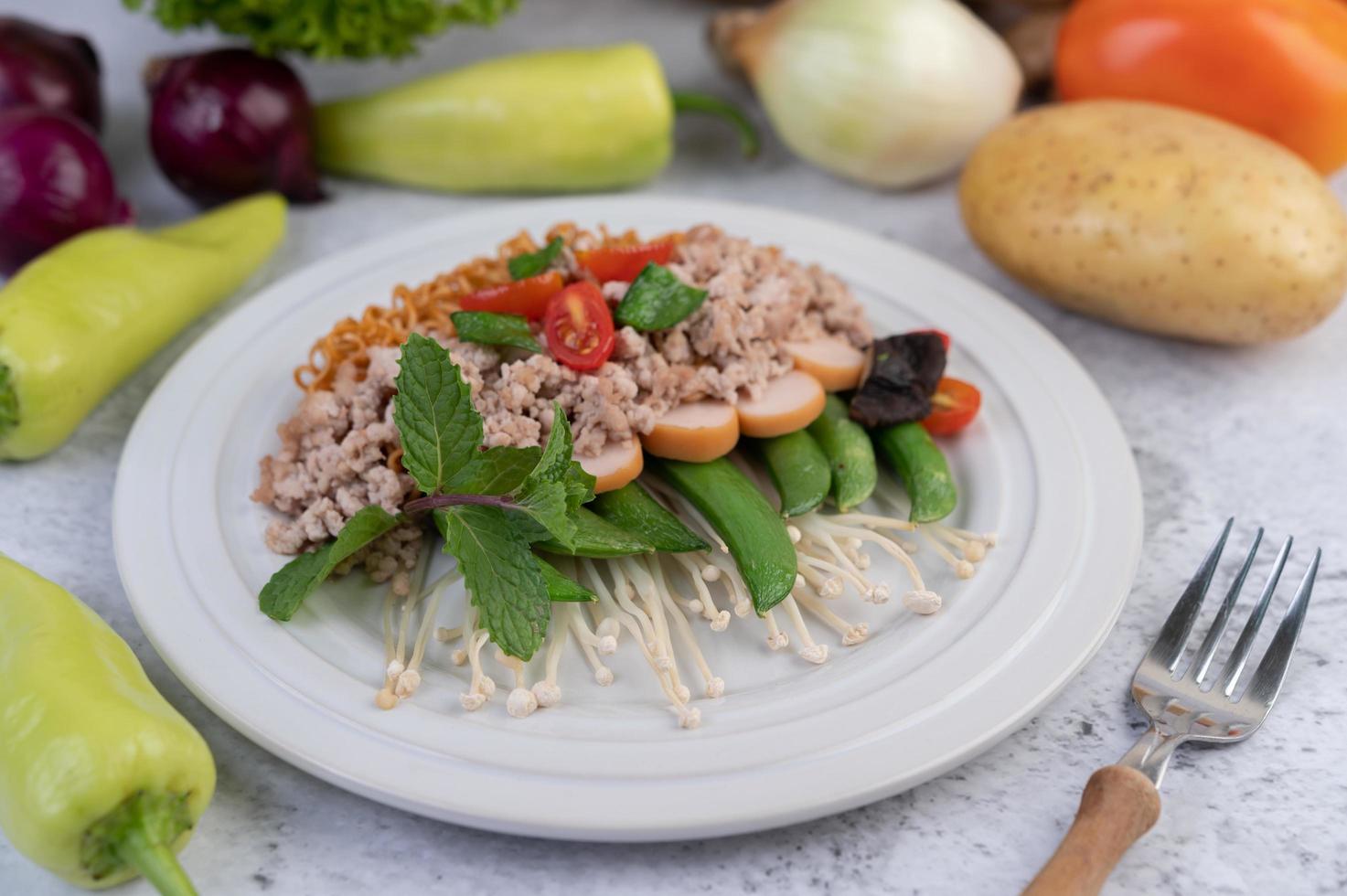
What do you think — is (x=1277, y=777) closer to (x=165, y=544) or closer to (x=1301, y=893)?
(x=1301, y=893)

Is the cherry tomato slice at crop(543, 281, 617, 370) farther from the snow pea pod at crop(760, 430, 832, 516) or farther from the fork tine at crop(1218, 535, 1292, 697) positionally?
the fork tine at crop(1218, 535, 1292, 697)

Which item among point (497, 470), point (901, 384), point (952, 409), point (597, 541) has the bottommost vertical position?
point (952, 409)

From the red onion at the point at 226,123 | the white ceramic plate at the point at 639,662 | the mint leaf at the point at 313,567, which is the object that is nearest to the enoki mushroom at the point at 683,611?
the white ceramic plate at the point at 639,662

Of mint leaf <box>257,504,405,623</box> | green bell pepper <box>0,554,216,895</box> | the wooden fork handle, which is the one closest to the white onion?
mint leaf <box>257,504,405,623</box>

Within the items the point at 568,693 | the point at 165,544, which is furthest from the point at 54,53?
the point at 568,693

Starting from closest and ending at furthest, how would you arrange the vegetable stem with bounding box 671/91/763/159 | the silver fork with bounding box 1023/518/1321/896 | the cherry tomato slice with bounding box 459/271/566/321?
the silver fork with bounding box 1023/518/1321/896 → the cherry tomato slice with bounding box 459/271/566/321 → the vegetable stem with bounding box 671/91/763/159

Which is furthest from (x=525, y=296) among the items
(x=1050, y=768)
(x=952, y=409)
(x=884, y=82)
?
(x=884, y=82)

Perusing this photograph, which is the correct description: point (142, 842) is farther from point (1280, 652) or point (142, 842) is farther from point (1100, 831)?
point (1280, 652)
